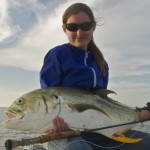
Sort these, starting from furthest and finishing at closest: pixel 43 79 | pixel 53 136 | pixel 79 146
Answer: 1. pixel 43 79
2. pixel 79 146
3. pixel 53 136

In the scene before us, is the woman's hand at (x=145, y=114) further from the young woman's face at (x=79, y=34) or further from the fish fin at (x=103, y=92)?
the young woman's face at (x=79, y=34)

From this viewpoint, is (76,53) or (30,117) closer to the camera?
(30,117)

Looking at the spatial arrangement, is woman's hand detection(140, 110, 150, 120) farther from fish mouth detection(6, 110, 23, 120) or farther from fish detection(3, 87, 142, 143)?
fish mouth detection(6, 110, 23, 120)

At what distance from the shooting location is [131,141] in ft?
17.4

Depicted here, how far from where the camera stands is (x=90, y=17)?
5555mm

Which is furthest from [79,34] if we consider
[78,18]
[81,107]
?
[81,107]

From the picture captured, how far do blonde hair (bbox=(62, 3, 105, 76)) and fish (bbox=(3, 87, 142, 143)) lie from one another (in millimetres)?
1103

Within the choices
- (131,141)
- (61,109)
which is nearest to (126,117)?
(131,141)

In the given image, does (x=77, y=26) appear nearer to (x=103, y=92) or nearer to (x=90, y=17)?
(x=90, y=17)

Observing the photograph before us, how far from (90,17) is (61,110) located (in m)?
2.11

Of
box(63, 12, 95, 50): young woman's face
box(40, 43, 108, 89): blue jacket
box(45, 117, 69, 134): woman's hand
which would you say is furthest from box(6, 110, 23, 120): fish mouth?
box(63, 12, 95, 50): young woman's face

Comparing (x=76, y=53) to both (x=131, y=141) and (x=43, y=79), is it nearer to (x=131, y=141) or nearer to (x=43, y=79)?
(x=43, y=79)

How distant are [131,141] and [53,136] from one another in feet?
6.24

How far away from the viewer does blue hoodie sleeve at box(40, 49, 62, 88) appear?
196 inches
